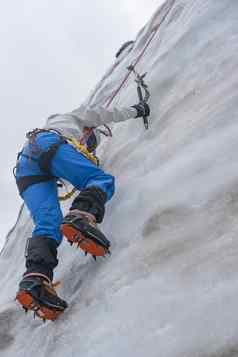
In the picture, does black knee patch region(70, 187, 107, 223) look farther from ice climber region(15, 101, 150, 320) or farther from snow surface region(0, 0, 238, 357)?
snow surface region(0, 0, 238, 357)

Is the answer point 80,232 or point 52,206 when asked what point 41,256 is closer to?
point 80,232

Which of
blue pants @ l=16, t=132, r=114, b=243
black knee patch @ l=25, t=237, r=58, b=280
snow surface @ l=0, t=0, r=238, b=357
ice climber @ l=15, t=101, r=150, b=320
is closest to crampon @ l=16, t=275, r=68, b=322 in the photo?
ice climber @ l=15, t=101, r=150, b=320

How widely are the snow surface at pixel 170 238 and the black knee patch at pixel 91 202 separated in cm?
38

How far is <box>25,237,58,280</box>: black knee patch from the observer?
4.15m

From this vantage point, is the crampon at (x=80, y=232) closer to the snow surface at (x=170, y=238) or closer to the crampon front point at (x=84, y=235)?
the crampon front point at (x=84, y=235)

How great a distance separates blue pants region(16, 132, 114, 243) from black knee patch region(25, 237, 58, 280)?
0.14 m

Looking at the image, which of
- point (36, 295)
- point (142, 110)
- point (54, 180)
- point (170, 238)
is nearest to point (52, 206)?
point (54, 180)

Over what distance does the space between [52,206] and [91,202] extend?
1.94 ft

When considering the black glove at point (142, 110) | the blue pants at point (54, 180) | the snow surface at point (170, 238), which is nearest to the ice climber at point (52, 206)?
the blue pants at point (54, 180)

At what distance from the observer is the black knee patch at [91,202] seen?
4230 mm

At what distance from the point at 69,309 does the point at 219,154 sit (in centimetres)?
165

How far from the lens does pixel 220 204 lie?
3922mm

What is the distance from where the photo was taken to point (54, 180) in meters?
5.11

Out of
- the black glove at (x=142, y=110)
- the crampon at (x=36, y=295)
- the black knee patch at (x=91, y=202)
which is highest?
the black knee patch at (x=91, y=202)
